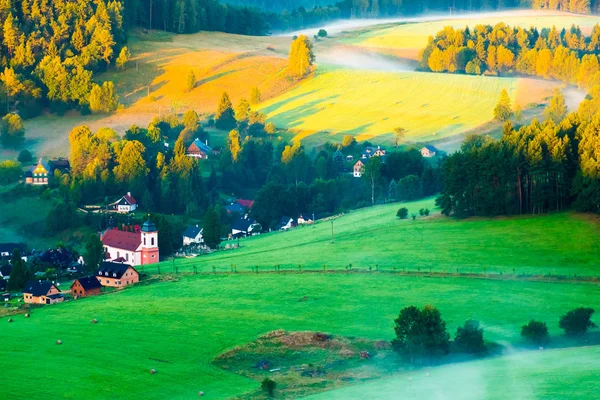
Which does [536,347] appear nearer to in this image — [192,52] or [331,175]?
[331,175]

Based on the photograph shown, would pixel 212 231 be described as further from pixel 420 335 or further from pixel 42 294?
pixel 420 335

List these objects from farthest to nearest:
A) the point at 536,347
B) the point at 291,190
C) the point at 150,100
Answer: the point at 150,100
the point at 291,190
the point at 536,347

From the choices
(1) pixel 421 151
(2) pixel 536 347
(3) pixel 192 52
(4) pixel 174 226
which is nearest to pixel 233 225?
(4) pixel 174 226

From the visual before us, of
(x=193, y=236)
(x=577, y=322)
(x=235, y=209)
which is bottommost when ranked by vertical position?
(x=193, y=236)

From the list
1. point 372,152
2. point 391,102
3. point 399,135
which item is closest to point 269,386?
point 372,152

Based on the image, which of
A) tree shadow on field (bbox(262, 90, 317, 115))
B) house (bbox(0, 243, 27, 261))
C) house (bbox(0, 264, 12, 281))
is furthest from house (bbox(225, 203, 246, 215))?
tree shadow on field (bbox(262, 90, 317, 115))

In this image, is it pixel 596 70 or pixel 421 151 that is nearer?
pixel 421 151

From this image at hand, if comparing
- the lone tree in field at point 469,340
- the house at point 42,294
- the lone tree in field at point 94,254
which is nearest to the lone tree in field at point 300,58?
the lone tree in field at point 94,254
